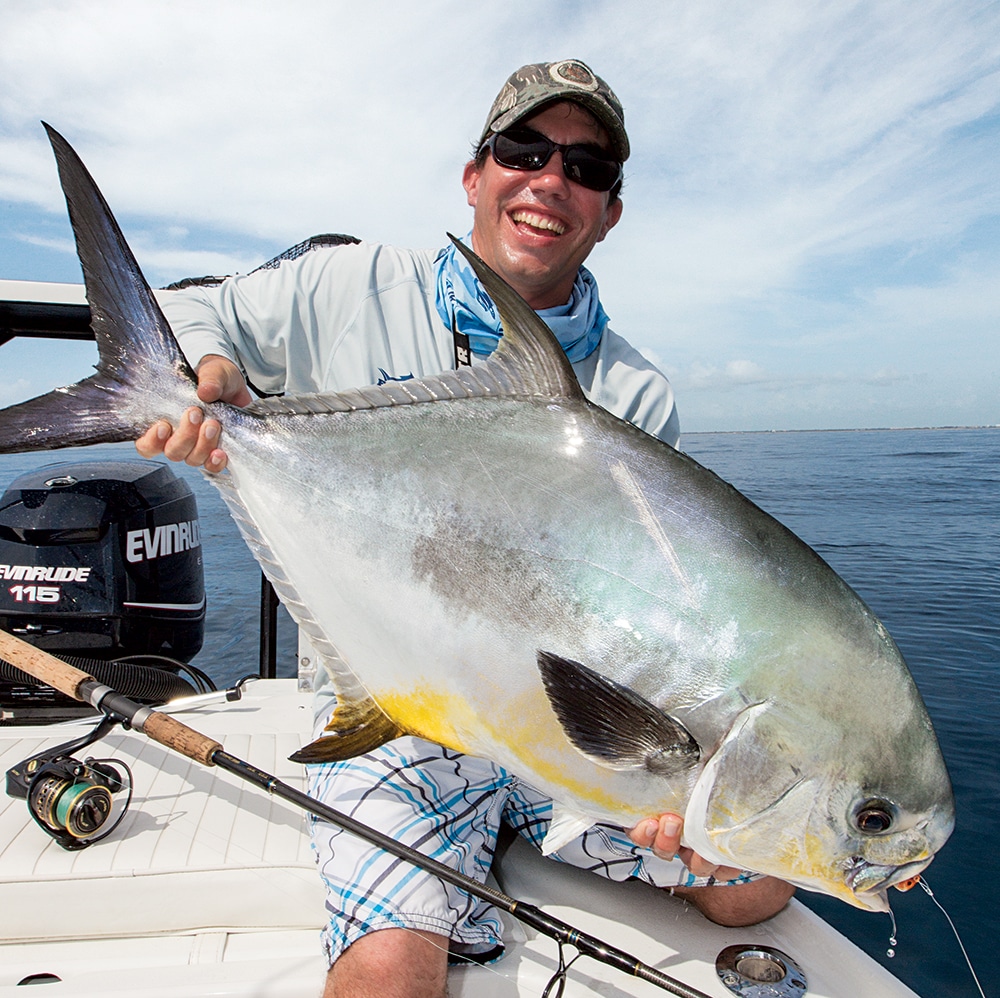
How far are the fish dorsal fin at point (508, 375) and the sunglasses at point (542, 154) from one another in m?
1.15

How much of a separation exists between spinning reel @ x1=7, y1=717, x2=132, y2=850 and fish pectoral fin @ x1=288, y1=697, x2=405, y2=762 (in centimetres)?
76

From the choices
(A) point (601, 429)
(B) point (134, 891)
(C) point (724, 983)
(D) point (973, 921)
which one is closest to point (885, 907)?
(C) point (724, 983)

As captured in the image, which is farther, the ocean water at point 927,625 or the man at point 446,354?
the ocean water at point 927,625

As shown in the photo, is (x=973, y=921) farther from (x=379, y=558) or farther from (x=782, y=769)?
(x=379, y=558)

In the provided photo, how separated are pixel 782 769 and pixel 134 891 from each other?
4.90ft

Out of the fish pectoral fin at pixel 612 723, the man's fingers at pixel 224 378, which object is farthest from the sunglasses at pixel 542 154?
the fish pectoral fin at pixel 612 723

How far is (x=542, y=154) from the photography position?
2342 mm

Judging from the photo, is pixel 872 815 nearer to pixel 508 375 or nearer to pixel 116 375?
pixel 508 375

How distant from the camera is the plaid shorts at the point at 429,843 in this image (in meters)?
1.74

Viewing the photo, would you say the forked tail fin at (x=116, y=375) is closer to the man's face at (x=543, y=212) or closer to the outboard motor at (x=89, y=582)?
the man's face at (x=543, y=212)

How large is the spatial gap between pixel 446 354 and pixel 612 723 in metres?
1.41

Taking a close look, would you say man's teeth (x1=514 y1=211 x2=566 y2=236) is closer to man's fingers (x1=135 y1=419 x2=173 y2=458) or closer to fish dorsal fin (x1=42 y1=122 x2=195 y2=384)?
fish dorsal fin (x1=42 y1=122 x2=195 y2=384)

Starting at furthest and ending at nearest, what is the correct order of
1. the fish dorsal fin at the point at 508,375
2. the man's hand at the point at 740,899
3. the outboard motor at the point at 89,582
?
the outboard motor at the point at 89,582, the man's hand at the point at 740,899, the fish dorsal fin at the point at 508,375

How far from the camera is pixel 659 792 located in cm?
131
